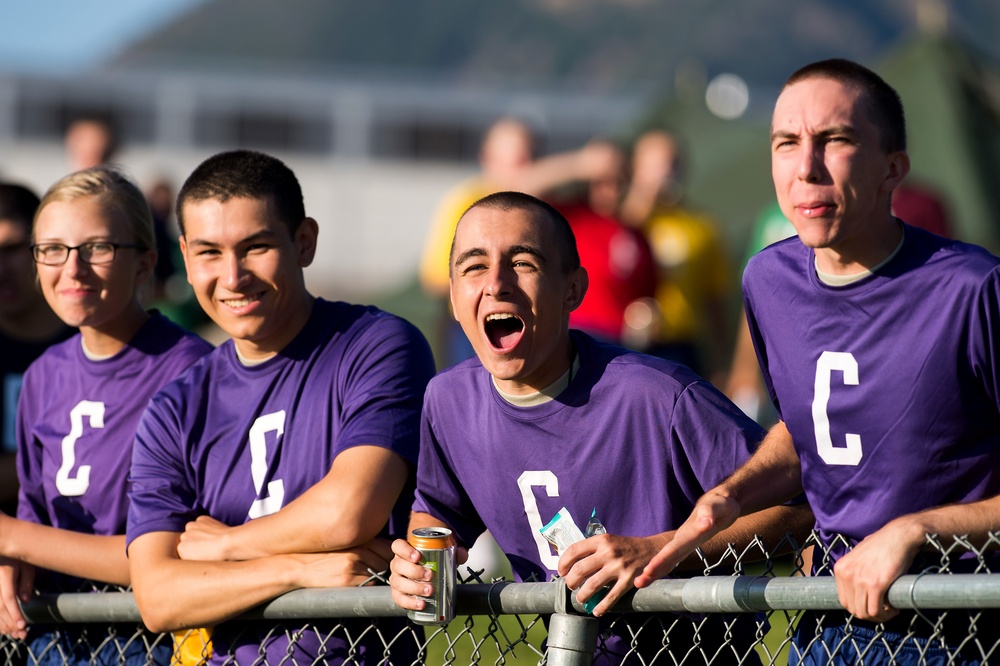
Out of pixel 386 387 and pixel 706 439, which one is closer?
pixel 706 439

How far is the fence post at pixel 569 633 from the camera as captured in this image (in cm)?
287

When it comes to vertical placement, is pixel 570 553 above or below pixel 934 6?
below

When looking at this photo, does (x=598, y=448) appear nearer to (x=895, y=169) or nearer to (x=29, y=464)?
(x=895, y=169)

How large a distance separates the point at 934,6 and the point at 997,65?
0.97 meters

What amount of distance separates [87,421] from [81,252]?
0.51 meters

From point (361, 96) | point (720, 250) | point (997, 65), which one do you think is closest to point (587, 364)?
point (720, 250)

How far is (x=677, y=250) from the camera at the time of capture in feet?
25.5

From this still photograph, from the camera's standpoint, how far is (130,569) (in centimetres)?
376

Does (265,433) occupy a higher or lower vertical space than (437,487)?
higher

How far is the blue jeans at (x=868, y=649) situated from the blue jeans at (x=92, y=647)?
1788 mm

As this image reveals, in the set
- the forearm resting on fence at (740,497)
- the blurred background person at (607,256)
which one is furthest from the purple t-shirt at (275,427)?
the blurred background person at (607,256)

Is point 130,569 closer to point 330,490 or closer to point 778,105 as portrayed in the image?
point 330,490

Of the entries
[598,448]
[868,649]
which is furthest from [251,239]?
[868,649]

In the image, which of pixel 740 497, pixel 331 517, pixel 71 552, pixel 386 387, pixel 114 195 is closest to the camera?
pixel 740 497
